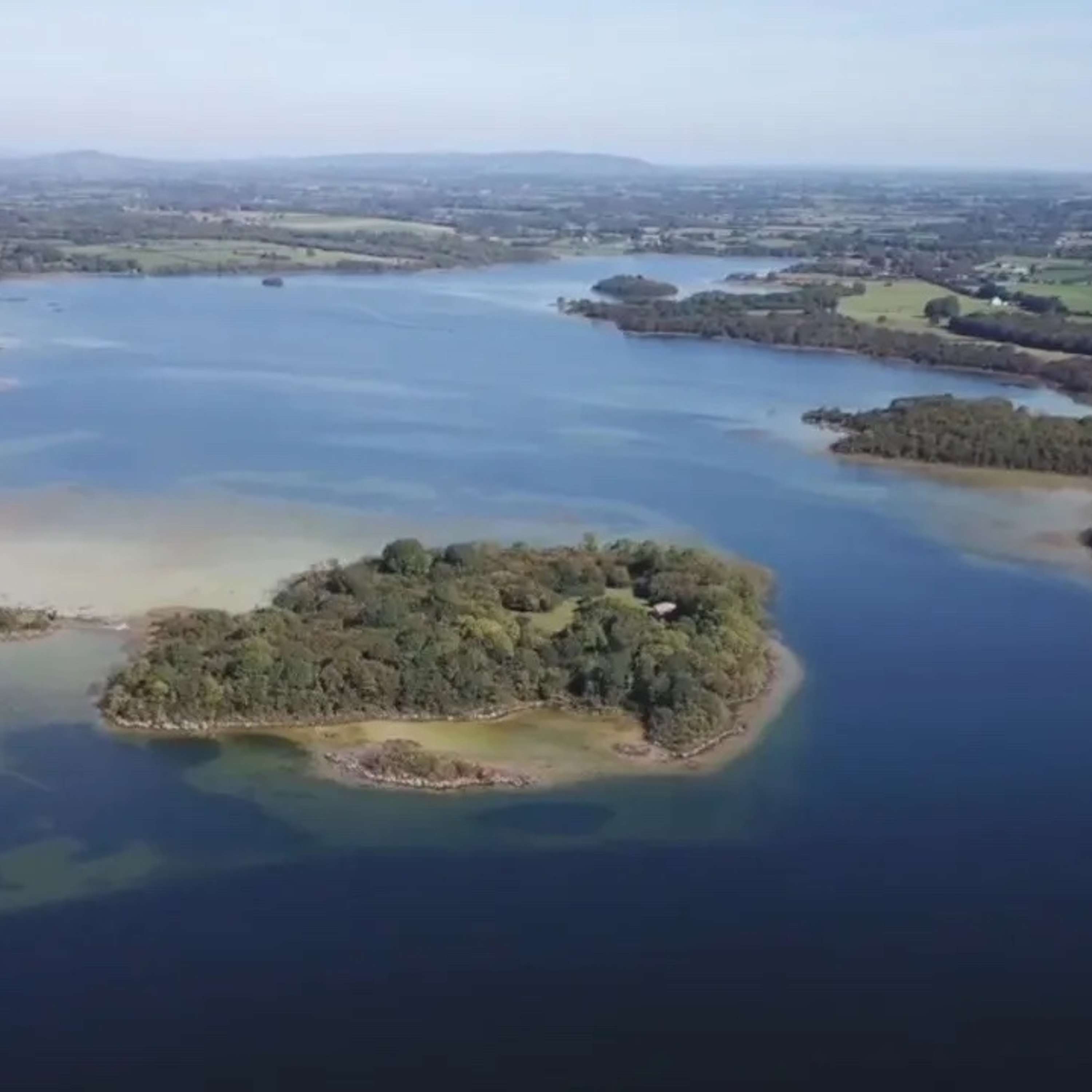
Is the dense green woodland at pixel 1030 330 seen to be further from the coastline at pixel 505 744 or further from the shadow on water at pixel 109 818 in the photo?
the shadow on water at pixel 109 818

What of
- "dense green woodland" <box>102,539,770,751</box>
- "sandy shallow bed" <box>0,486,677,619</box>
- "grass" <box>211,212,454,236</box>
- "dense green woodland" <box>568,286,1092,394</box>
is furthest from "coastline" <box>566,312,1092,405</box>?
"grass" <box>211,212,454,236</box>

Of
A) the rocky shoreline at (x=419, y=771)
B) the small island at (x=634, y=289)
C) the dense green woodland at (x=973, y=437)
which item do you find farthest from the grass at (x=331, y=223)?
the rocky shoreline at (x=419, y=771)

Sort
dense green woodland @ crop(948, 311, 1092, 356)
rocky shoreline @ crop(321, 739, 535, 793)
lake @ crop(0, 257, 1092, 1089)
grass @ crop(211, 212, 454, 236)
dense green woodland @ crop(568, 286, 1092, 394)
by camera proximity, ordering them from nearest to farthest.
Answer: lake @ crop(0, 257, 1092, 1089), rocky shoreline @ crop(321, 739, 535, 793), dense green woodland @ crop(568, 286, 1092, 394), dense green woodland @ crop(948, 311, 1092, 356), grass @ crop(211, 212, 454, 236)

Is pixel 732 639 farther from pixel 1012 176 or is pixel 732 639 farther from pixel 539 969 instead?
pixel 1012 176

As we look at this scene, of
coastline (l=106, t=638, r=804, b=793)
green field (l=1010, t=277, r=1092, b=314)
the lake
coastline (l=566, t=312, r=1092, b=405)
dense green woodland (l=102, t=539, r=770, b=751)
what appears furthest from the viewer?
green field (l=1010, t=277, r=1092, b=314)

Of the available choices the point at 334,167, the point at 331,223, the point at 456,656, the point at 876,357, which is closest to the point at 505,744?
the point at 456,656

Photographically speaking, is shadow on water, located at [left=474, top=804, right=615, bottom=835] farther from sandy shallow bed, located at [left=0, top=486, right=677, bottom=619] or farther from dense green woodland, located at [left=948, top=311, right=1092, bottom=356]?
dense green woodland, located at [left=948, top=311, right=1092, bottom=356]

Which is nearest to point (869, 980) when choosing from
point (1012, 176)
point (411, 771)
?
point (411, 771)
